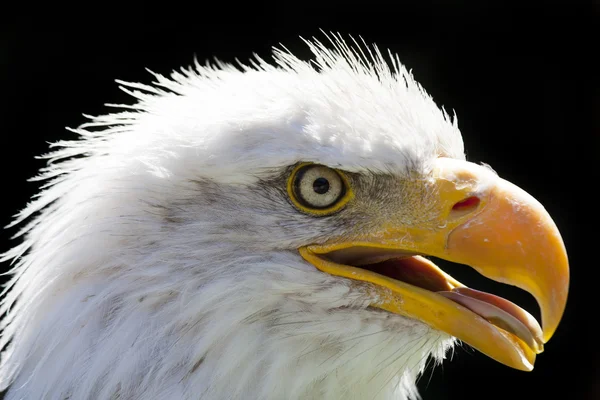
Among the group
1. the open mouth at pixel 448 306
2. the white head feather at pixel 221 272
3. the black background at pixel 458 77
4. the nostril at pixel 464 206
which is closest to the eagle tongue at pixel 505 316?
the open mouth at pixel 448 306

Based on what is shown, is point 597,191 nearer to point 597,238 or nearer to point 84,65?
point 597,238

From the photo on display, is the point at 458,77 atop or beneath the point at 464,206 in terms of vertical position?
atop

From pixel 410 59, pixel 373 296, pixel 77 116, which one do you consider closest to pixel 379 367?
Answer: pixel 373 296

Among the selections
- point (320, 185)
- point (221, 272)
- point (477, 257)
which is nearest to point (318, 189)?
point (320, 185)

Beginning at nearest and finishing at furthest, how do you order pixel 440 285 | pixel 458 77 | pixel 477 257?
pixel 477 257, pixel 440 285, pixel 458 77

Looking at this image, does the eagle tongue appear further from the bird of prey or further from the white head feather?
the white head feather

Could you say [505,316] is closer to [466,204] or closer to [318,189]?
[466,204]

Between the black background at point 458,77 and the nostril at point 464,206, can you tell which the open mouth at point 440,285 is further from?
the black background at point 458,77
